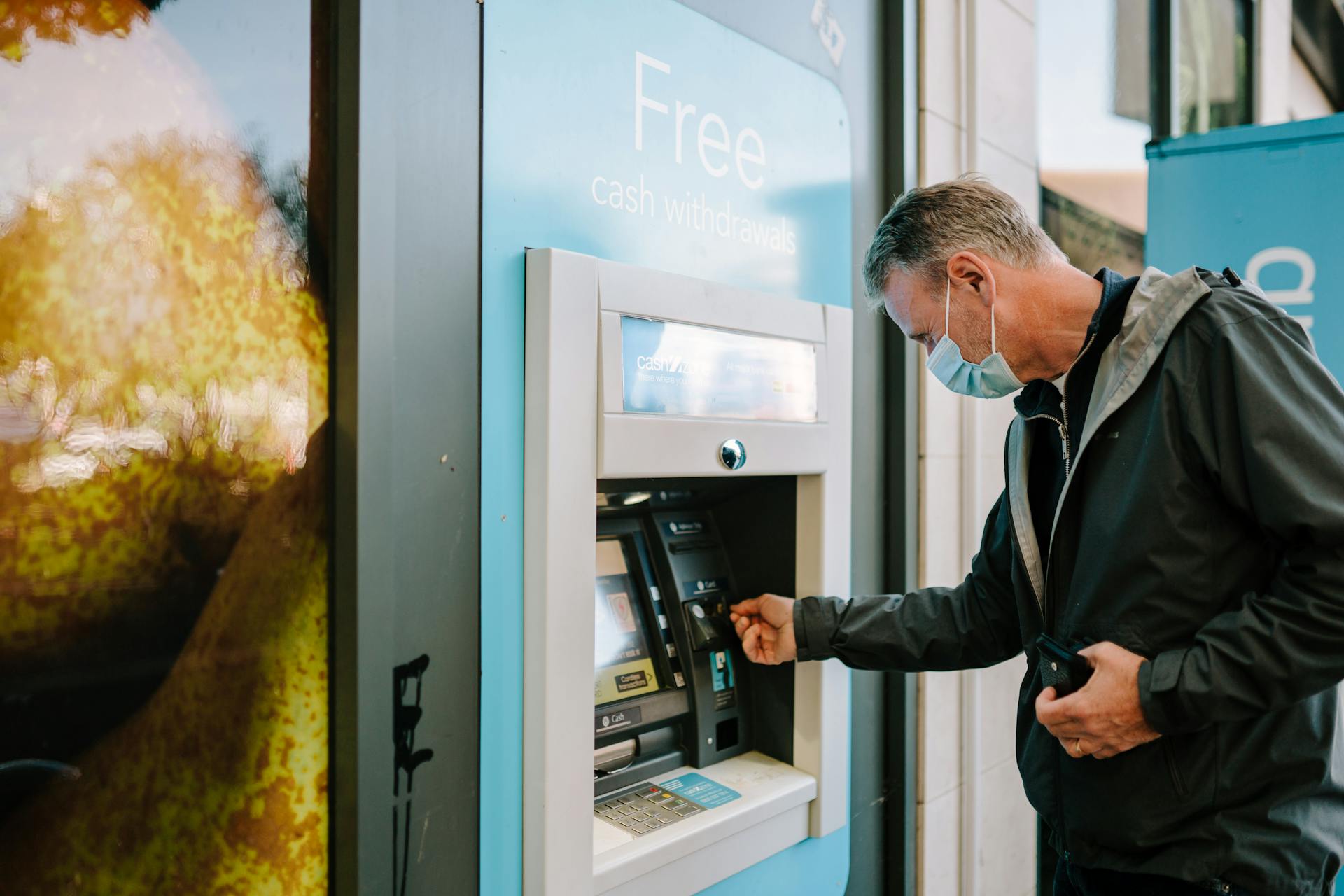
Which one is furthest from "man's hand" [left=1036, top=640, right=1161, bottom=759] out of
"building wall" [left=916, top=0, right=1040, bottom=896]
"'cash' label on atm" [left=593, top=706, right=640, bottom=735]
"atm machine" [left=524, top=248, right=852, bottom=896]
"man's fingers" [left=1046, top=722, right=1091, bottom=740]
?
"building wall" [left=916, top=0, right=1040, bottom=896]

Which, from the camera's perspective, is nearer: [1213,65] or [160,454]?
[160,454]

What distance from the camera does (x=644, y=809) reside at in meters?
1.67

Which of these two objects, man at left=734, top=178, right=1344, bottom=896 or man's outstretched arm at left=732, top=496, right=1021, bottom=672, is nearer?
man at left=734, top=178, right=1344, bottom=896

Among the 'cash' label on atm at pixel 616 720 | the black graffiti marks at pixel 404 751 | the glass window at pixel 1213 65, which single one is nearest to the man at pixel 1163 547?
the 'cash' label on atm at pixel 616 720

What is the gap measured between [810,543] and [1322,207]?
1892mm

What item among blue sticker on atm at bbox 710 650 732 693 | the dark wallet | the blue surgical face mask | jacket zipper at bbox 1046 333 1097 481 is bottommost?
blue sticker on atm at bbox 710 650 732 693

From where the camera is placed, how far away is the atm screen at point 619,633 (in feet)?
5.63

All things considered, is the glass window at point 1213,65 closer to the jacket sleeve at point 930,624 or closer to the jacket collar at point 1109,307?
the jacket collar at point 1109,307

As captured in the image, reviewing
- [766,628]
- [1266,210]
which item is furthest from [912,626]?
[1266,210]

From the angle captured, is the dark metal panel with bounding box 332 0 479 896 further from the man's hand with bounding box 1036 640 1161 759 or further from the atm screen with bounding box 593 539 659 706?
the man's hand with bounding box 1036 640 1161 759

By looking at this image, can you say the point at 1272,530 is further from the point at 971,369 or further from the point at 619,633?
the point at 619,633

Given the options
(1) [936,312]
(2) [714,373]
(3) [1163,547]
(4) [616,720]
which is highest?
(1) [936,312]

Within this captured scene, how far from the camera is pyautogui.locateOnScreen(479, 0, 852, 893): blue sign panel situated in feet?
4.59

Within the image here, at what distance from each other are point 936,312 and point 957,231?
5.8 inches
